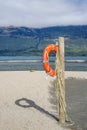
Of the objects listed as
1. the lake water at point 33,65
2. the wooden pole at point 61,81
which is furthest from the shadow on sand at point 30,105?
the lake water at point 33,65

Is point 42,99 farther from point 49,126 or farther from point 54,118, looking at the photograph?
point 49,126

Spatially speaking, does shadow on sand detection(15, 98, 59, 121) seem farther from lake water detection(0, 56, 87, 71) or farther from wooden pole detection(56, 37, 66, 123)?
lake water detection(0, 56, 87, 71)

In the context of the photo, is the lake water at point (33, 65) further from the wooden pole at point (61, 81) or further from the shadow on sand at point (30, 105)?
the wooden pole at point (61, 81)

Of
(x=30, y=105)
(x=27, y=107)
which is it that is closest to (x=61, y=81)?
(x=27, y=107)

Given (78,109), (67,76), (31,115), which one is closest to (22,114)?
(31,115)

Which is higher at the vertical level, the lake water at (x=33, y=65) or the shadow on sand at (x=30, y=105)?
the shadow on sand at (x=30, y=105)

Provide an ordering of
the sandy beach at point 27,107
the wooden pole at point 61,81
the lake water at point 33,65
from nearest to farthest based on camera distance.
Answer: the sandy beach at point 27,107, the wooden pole at point 61,81, the lake water at point 33,65

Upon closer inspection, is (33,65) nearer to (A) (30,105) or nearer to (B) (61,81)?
(A) (30,105)

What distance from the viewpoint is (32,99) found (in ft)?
74.8

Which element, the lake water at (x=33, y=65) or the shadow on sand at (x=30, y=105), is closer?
the shadow on sand at (x=30, y=105)

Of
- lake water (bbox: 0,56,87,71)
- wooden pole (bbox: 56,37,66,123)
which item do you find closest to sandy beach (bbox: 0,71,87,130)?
wooden pole (bbox: 56,37,66,123)

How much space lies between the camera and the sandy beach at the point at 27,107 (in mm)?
15922

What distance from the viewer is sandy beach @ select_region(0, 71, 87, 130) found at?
52.2ft

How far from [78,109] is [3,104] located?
14.2ft
